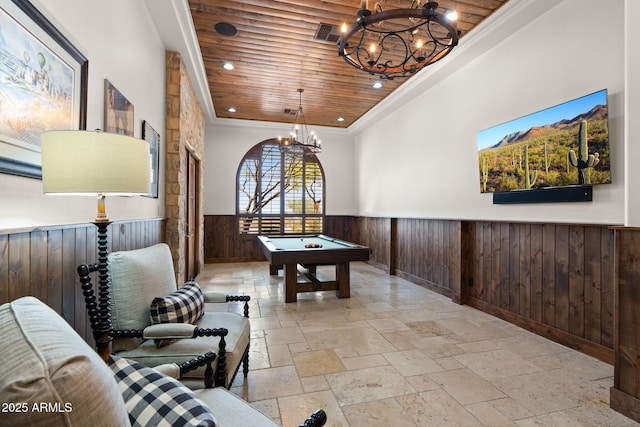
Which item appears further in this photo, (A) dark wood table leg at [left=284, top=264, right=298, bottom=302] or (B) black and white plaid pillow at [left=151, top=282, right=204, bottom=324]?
(A) dark wood table leg at [left=284, top=264, right=298, bottom=302]

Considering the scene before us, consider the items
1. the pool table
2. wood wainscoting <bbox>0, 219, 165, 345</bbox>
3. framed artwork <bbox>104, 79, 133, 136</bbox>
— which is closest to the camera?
wood wainscoting <bbox>0, 219, 165, 345</bbox>

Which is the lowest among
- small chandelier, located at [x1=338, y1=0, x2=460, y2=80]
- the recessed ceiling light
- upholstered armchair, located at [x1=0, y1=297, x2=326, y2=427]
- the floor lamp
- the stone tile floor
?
the stone tile floor

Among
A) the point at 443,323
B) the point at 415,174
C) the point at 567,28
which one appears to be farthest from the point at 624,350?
the point at 415,174

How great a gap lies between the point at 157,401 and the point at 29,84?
1.58 metres

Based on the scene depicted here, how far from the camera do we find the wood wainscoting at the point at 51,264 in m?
1.34

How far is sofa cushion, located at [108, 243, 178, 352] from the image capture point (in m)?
1.78

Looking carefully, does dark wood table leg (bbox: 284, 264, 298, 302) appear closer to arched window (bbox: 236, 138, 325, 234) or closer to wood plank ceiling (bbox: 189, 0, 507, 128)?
wood plank ceiling (bbox: 189, 0, 507, 128)

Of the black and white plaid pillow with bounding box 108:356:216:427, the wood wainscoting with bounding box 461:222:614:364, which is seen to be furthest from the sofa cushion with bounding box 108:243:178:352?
the wood wainscoting with bounding box 461:222:614:364

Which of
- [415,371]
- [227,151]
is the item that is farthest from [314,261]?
[227,151]

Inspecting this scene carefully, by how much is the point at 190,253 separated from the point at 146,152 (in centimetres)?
458

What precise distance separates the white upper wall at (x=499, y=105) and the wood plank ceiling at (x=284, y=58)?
55cm

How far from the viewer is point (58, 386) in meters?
0.56

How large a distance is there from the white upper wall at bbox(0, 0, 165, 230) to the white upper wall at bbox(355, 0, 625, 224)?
376 centimetres

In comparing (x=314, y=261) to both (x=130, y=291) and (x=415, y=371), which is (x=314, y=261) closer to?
(x=415, y=371)
